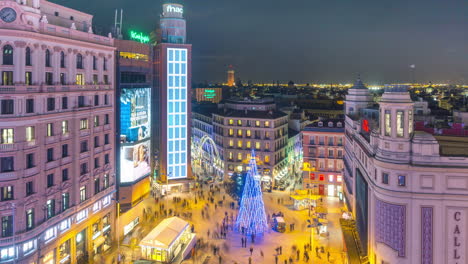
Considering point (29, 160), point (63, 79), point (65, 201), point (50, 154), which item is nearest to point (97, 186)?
point (65, 201)

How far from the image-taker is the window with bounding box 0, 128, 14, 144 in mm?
35562

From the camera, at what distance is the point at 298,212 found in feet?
221

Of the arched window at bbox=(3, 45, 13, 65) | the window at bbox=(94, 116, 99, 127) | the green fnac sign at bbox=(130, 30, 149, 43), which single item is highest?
the green fnac sign at bbox=(130, 30, 149, 43)

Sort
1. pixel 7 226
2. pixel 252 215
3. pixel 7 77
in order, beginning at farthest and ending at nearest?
pixel 252 215, pixel 7 77, pixel 7 226

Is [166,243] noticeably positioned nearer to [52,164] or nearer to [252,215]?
[52,164]

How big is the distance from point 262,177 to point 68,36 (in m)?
53.5

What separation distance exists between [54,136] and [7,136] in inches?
230

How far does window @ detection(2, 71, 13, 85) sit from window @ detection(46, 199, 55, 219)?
40.9 feet

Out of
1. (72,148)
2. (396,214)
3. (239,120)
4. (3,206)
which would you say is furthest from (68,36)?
(239,120)

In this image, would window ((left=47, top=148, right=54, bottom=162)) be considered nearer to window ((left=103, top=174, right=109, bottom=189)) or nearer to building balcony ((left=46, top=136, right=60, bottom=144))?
building balcony ((left=46, top=136, right=60, bottom=144))

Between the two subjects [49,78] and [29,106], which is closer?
[29,106]

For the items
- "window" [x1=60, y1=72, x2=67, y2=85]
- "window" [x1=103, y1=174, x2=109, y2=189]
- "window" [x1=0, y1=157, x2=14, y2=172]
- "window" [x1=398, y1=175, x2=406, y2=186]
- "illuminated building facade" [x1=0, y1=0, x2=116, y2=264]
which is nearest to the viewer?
"window" [x1=398, y1=175, x2=406, y2=186]

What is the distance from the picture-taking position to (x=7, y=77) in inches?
1430

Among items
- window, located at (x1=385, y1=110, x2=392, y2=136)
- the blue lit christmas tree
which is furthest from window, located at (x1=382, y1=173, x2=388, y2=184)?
the blue lit christmas tree
